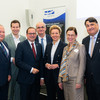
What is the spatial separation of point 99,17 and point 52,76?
77.8 inches

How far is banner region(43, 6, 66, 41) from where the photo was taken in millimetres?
3987

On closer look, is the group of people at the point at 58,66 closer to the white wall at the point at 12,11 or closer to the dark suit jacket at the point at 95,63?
the dark suit jacket at the point at 95,63

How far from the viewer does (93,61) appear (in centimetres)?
193

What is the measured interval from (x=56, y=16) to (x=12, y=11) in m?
1.46

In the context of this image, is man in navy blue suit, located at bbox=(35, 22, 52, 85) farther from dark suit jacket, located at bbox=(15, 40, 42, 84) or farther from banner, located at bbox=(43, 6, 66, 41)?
banner, located at bbox=(43, 6, 66, 41)

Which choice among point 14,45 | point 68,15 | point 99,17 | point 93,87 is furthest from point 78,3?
point 93,87

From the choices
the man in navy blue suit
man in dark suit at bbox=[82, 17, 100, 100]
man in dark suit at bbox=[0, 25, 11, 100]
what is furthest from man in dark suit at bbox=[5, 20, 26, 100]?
man in dark suit at bbox=[82, 17, 100, 100]

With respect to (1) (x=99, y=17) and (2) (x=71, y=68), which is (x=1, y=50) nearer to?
(2) (x=71, y=68)

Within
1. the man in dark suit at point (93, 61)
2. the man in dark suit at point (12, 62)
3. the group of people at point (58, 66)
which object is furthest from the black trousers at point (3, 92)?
the man in dark suit at point (93, 61)

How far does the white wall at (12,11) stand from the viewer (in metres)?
4.13

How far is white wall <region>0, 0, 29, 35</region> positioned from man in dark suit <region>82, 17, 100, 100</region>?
9.66ft

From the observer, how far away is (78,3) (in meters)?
3.63

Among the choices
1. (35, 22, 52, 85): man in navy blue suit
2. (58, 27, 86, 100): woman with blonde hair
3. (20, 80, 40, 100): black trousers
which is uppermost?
(35, 22, 52, 85): man in navy blue suit

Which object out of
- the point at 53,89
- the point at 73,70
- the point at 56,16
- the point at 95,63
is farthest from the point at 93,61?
the point at 56,16
